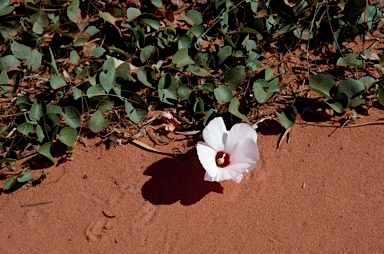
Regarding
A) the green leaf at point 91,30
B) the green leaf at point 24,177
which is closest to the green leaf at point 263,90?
the green leaf at point 91,30

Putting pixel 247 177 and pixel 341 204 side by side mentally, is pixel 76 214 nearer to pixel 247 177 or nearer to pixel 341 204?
pixel 247 177

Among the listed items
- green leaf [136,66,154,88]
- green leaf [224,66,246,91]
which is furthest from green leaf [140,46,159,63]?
green leaf [224,66,246,91]

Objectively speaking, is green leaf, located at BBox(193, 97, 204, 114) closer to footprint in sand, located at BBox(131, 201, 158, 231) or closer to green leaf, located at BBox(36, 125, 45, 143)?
footprint in sand, located at BBox(131, 201, 158, 231)

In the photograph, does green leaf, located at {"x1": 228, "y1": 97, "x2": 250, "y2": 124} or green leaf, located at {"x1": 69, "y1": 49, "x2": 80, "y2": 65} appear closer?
green leaf, located at {"x1": 228, "y1": 97, "x2": 250, "y2": 124}

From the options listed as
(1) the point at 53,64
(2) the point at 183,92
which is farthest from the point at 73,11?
(2) the point at 183,92

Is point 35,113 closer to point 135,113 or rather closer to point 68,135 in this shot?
point 68,135

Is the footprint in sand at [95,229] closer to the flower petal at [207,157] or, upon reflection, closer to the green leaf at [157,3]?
the flower petal at [207,157]
